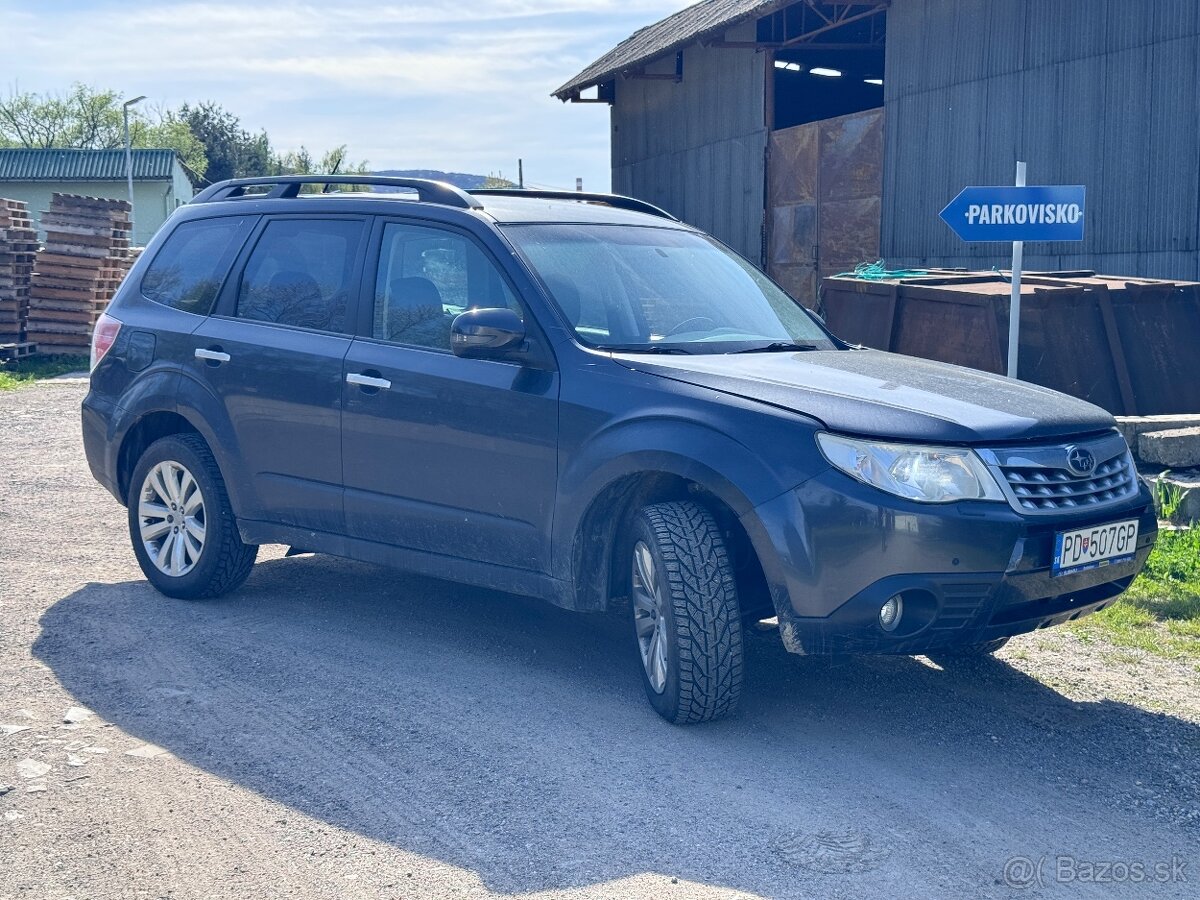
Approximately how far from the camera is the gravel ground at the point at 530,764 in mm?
3531

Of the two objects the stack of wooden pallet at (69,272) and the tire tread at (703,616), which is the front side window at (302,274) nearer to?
the tire tread at (703,616)

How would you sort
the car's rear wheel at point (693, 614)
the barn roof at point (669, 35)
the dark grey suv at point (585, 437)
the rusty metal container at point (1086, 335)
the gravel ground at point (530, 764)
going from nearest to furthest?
1. the gravel ground at point (530, 764)
2. the dark grey suv at point (585, 437)
3. the car's rear wheel at point (693, 614)
4. the rusty metal container at point (1086, 335)
5. the barn roof at point (669, 35)

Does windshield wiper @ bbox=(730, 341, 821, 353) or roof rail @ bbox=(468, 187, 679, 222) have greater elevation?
roof rail @ bbox=(468, 187, 679, 222)

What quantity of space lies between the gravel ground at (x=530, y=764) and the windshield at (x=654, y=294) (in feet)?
4.41

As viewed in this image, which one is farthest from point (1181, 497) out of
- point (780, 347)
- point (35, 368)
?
point (35, 368)

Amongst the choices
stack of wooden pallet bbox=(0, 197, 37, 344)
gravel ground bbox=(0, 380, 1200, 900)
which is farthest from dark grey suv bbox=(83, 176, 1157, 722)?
stack of wooden pallet bbox=(0, 197, 37, 344)

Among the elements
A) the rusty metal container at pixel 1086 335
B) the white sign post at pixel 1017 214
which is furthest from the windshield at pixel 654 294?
the rusty metal container at pixel 1086 335

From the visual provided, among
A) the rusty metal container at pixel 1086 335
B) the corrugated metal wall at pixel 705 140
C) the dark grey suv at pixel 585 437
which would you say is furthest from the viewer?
the corrugated metal wall at pixel 705 140

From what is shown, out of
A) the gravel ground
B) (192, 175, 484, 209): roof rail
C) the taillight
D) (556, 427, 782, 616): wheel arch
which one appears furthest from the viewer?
the taillight

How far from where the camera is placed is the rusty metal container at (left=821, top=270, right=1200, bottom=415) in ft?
30.4

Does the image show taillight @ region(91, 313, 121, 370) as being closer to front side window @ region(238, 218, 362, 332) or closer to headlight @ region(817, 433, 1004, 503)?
front side window @ region(238, 218, 362, 332)

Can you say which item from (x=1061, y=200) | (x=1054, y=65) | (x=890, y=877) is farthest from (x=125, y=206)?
(x=890, y=877)

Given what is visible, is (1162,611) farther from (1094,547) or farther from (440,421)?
(440,421)

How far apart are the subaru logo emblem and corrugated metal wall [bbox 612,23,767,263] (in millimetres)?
17830
